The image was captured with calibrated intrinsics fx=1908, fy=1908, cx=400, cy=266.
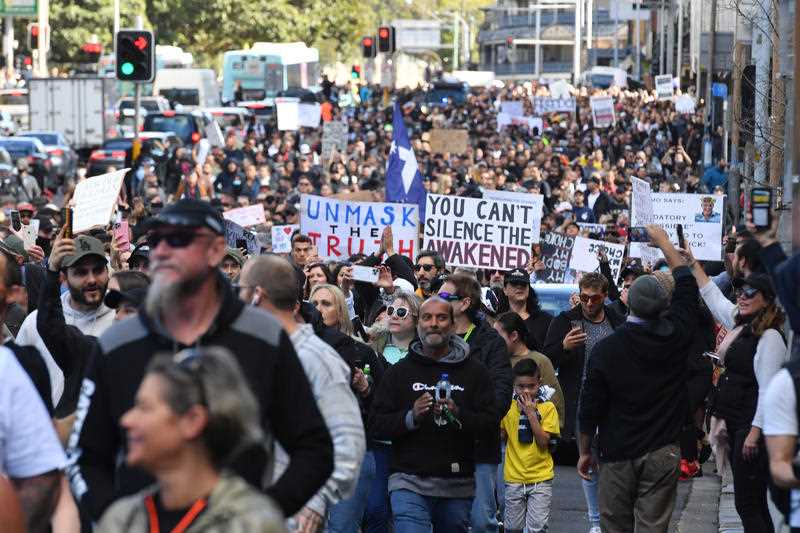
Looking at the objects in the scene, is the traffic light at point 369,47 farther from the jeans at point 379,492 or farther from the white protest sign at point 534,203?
the jeans at point 379,492

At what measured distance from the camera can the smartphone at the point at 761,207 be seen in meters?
7.64

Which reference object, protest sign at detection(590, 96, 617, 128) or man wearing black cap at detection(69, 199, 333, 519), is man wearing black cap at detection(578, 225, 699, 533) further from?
protest sign at detection(590, 96, 617, 128)

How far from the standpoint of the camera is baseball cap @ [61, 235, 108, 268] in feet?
27.3

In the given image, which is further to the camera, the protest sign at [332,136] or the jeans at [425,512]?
the protest sign at [332,136]

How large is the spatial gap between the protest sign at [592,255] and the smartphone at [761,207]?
855 cm

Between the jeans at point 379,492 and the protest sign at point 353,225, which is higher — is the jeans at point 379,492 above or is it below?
below

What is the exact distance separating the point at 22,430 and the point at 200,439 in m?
1.06

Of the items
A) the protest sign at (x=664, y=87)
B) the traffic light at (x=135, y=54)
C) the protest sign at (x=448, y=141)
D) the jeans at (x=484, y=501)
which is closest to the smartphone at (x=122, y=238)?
the jeans at (x=484, y=501)

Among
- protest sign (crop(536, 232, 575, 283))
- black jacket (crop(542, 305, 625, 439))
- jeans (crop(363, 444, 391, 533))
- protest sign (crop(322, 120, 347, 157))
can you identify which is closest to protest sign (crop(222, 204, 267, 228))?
protest sign (crop(536, 232, 575, 283))

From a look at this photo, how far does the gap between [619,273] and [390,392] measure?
8.31 metres

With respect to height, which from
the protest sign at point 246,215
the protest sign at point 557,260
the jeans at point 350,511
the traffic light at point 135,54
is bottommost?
the jeans at point 350,511

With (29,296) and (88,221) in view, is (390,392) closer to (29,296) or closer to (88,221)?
(29,296)

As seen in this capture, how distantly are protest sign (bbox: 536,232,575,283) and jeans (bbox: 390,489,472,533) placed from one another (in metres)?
9.13

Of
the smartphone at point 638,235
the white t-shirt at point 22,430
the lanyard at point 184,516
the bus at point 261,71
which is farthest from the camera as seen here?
the bus at point 261,71
